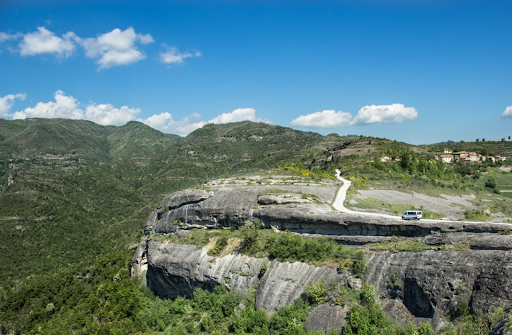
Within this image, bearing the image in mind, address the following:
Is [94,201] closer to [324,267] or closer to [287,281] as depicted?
[287,281]

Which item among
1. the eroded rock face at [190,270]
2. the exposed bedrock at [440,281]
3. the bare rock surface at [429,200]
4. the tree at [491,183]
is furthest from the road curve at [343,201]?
the tree at [491,183]

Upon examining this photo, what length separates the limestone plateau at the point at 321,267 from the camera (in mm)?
17250

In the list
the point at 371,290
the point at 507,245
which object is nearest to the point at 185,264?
the point at 371,290

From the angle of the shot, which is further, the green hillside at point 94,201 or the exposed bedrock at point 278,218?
the green hillside at point 94,201

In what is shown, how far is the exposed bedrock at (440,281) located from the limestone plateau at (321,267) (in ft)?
0.15

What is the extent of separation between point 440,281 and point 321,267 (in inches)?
302

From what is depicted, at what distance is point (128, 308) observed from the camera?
3122 cm

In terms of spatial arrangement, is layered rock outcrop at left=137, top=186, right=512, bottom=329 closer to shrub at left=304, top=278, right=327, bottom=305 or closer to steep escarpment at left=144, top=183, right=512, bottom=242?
steep escarpment at left=144, top=183, right=512, bottom=242

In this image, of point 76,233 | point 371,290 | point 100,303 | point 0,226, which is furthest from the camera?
point 76,233

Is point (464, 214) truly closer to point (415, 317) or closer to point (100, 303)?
point (415, 317)

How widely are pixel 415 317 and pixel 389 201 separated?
1813cm

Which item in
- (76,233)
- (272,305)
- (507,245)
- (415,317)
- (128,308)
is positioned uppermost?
(507,245)

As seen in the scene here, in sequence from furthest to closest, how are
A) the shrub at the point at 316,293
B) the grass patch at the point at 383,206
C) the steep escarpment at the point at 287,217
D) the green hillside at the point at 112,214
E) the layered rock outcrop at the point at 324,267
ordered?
the green hillside at the point at 112,214 → the grass patch at the point at 383,206 → the steep escarpment at the point at 287,217 → the shrub at the point at 316,293 → the layered rock outcrop at the point at 324,267

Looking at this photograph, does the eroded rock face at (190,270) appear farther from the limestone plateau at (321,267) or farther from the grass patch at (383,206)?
the grass patch at (383,206)
